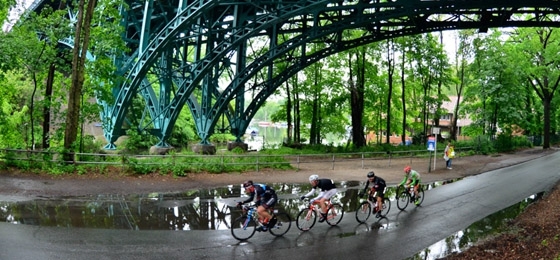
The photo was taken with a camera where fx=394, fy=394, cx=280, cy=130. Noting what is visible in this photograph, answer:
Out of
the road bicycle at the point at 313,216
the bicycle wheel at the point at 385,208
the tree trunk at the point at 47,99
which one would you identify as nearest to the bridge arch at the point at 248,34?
the tree trunk at the point at 47,99

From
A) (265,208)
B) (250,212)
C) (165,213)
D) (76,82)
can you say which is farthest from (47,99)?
(265,208)

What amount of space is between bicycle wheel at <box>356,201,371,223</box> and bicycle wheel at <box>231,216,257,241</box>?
340 centimetres

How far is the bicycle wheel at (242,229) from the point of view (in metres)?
9.38

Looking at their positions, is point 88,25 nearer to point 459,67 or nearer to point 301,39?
point 301,39

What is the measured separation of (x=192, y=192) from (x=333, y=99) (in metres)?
21.6

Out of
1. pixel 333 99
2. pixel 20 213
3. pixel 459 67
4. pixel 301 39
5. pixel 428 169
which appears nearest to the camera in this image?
pixel 20 213

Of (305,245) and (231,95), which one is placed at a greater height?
(231,95)

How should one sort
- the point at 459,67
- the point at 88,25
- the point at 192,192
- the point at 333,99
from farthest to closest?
1. the point at 459,67
2. the point at 333,99
3. the point at 88,25
4. the point at 192,192

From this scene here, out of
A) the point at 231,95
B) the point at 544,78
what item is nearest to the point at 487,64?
the point at 544,78

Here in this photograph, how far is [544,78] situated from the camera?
40.2 m

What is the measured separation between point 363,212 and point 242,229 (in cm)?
389

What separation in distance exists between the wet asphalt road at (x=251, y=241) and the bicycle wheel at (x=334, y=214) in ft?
0.86

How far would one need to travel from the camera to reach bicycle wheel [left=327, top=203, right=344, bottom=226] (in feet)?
36.1

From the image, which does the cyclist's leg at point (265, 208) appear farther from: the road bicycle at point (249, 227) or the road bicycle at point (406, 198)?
the road bicycle at point (406, 198)
